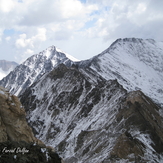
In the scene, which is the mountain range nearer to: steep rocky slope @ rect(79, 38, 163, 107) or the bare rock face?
the bare rock face

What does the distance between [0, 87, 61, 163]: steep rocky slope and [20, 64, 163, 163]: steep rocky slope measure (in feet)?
69.3

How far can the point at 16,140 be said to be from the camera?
27.9 metres

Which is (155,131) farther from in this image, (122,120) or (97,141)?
(97,141)

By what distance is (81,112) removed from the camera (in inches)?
2968

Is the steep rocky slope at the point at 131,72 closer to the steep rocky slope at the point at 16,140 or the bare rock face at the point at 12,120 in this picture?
the bare rock face at the point at 12,120

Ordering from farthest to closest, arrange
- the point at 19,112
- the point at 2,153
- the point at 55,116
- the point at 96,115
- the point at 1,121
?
1. the point at 55,116
2. the point at 96,115
3. the point at 19,112
4. the point at 1,121
5. the point at 2,153

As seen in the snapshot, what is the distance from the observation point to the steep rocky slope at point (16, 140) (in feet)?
65.0

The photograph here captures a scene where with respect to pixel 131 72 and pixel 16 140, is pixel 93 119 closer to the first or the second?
pixel 16 140

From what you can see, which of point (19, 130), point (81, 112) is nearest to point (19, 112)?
point (19, 130)

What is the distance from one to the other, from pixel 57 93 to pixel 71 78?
8998 mm

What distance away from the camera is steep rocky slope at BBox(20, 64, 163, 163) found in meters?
46.6

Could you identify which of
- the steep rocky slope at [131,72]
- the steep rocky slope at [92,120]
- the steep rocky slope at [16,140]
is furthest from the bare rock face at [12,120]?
the steep rocky slope at [131,72]

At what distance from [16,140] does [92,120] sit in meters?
40.5

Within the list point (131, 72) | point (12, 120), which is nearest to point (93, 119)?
point (12, 120)
